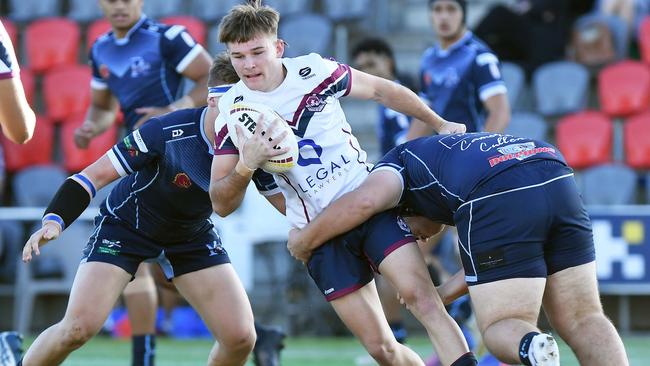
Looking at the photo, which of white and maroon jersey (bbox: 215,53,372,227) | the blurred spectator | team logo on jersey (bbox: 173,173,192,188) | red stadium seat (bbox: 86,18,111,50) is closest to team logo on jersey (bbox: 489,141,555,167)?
white and maroon jersey (bbox: 215,53,372,227)

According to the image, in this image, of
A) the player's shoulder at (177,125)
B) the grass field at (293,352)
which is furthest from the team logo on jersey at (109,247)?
the grass field at (293,352)

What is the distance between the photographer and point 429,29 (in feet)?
44.7

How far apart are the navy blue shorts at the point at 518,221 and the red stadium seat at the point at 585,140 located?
7.09 m

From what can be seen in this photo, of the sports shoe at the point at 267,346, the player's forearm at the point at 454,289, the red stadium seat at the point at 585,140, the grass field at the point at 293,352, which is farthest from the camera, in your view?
the red stadium seat at the point at 585,140

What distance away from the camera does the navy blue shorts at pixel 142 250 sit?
19.3 ft

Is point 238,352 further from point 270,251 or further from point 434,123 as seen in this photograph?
point 270,251

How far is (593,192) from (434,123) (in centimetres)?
611

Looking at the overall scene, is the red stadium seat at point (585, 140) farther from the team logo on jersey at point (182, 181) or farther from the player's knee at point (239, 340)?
the team logo on jersey at point (182, 181)

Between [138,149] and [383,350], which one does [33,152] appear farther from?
[383,350]

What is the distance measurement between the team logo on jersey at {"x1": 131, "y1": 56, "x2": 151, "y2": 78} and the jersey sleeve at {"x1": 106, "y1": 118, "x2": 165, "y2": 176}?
169cm

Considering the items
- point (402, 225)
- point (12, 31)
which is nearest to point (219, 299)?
point (402, 225)

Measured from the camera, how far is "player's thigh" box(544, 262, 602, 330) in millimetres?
4957

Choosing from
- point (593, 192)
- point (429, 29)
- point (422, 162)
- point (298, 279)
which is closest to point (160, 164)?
point (422, 162)

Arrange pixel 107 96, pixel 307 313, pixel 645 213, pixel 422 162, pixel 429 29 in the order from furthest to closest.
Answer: pixel 429 29
pixel 307 313
pixel 645 213
pixel 107 96
pixel 422 162
